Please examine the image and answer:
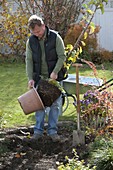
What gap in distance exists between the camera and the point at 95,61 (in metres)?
12.8

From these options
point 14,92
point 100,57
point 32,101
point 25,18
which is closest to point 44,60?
point 32,101

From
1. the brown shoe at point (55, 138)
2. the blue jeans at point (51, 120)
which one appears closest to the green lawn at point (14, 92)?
the blue jeans at point (51, 120)

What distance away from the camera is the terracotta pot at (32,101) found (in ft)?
17.9

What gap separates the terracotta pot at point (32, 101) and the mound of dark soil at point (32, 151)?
47cm

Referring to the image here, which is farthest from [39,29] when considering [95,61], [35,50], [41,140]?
[95,61]

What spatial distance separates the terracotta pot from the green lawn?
720 millimetres

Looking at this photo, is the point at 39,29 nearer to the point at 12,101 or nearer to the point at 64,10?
the point at 12,101

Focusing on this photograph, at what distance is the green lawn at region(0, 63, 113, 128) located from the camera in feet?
22.4

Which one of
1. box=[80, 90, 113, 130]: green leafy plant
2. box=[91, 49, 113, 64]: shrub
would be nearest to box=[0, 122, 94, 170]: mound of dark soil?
box=[80, 90, 113, 130]: green leafy plant

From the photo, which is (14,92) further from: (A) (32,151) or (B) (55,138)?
(A) (32,151)

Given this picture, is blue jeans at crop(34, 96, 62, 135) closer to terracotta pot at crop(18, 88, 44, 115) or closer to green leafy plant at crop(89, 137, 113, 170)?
terracotta pot at crop(18, 88, 44, 115)

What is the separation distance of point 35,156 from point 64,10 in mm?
8743

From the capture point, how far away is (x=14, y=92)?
30.3ft

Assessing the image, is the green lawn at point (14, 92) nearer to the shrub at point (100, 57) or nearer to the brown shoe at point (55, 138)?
the shrub at point (100, 57)
